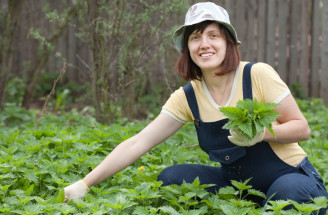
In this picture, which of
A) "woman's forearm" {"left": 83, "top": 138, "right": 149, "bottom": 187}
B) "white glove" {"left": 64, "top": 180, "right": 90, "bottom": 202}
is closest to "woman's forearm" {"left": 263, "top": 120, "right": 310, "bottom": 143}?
"woman's forearm" {"left": 83, "top": 138, "right": 149, "bottom": 187}

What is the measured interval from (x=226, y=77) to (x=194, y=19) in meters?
0.37

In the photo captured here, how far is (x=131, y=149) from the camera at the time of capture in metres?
3.16

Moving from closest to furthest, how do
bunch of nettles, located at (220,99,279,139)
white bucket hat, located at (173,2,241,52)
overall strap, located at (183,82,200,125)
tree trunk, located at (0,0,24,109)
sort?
bunch of nettles, located at (220,99,279,139)
white bucket hat, located at (173,2,241,52)
overall strap, located at (183,82,200,125)
tree trunk, located at (0,0,24,109)

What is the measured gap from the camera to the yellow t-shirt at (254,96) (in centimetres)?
287

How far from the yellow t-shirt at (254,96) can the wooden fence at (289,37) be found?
4.62m

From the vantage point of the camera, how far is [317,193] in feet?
9.05

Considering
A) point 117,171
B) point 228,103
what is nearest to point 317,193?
point 228,103

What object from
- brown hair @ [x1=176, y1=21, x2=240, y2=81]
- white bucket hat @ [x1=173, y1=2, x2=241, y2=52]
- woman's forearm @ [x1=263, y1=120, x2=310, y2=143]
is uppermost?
white bucket hat @ [x1=173, y1=2, x2=241, y2=52]

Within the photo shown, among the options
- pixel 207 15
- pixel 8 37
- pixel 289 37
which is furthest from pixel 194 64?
pixel 289 37

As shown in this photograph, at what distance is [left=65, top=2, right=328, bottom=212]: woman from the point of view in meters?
2.84

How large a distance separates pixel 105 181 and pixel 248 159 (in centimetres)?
95

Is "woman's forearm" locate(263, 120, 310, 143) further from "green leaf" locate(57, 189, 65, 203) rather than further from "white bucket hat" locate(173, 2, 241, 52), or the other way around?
"green leaf" locate(57, 189, 65, 203)

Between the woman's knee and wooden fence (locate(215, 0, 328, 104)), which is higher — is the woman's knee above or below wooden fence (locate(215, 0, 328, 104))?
below

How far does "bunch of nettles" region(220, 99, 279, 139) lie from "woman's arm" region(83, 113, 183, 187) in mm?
706
